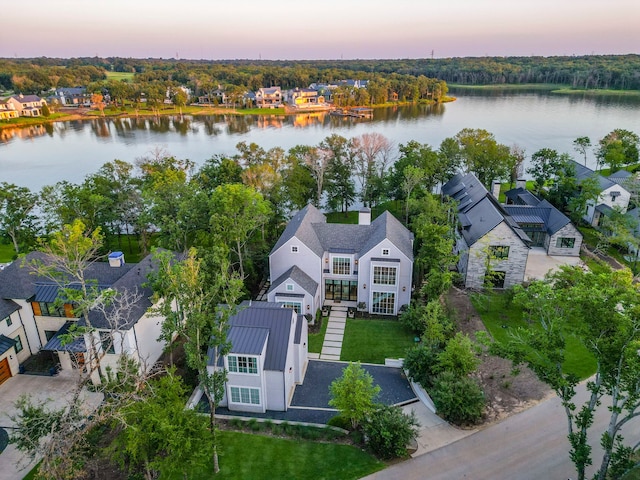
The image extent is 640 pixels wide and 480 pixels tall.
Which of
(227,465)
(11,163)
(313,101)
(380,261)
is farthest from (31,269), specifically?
(313,101)

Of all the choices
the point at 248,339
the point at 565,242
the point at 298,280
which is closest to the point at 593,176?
the point at 565,242

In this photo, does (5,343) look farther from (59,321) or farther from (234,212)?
(234,212)

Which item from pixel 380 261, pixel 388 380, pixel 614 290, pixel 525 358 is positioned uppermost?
pixel 614 290

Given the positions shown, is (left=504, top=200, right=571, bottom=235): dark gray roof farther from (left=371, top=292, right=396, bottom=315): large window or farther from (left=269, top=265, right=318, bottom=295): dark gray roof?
(left=269, top=265, right=318, bottom=295): dark gray roof

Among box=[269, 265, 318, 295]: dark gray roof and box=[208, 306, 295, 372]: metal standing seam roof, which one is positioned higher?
box=[208, 306, 295, 372]: metal standing seam roof

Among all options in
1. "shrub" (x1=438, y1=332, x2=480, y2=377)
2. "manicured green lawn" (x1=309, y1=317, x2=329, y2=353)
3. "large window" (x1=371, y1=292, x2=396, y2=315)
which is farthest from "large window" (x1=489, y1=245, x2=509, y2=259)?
"shrub" (x1=438, y1=332, x2=480, y2=377)

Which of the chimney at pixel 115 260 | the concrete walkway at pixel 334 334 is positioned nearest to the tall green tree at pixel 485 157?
the concrete walkway at pixel 334 334

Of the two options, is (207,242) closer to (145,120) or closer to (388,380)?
(388,380)
